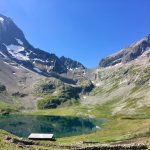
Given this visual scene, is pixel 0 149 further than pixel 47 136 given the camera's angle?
No

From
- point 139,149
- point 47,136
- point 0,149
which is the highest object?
point 47,136

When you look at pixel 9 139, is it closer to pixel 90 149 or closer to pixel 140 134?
pixel 90 149

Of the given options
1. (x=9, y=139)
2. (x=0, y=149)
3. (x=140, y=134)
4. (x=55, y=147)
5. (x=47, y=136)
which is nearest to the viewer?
(x=0, y=149)

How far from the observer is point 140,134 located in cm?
13000

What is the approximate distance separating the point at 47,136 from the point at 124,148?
47.2 m

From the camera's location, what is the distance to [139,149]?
2844 inches

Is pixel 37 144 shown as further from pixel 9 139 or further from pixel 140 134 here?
pixel 140 134

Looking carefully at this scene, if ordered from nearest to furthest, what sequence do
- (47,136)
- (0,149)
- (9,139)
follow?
(0,149) → (9,139) → (47,136)

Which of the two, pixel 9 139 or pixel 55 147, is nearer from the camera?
Result: pixel 9 139

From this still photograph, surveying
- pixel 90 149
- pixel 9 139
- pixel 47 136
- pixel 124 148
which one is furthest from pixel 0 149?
pixel 47 136

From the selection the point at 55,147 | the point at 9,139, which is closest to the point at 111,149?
the point at 55,147

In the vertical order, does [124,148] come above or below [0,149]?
above

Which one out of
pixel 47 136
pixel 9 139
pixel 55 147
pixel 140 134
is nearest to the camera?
pixel 9 139

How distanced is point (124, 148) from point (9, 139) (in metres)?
23.1
